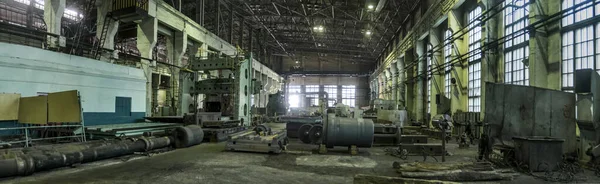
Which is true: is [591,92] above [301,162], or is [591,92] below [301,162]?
above

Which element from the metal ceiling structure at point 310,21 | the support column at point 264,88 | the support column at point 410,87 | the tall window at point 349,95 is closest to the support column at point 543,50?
the metal ceiling structure at point 310,21

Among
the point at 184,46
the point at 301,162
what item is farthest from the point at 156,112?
the point at 301,162

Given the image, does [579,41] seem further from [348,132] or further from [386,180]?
[386,180]

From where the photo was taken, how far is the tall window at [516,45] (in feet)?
31.2

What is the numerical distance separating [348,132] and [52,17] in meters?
10.3

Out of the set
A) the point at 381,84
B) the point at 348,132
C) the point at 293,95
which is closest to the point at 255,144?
the point at 348,132

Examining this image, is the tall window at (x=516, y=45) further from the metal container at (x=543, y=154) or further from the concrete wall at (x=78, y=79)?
the concrete wall at (x=78, y=79)

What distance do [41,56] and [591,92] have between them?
44.4ft

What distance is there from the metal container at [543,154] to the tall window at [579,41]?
246 cm

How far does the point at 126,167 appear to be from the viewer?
A: 561 centimetres

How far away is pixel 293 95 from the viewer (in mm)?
39656

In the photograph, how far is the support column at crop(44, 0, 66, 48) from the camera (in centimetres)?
916

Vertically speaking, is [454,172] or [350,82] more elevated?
[350,82]

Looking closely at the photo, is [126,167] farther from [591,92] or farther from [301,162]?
[591,92]
